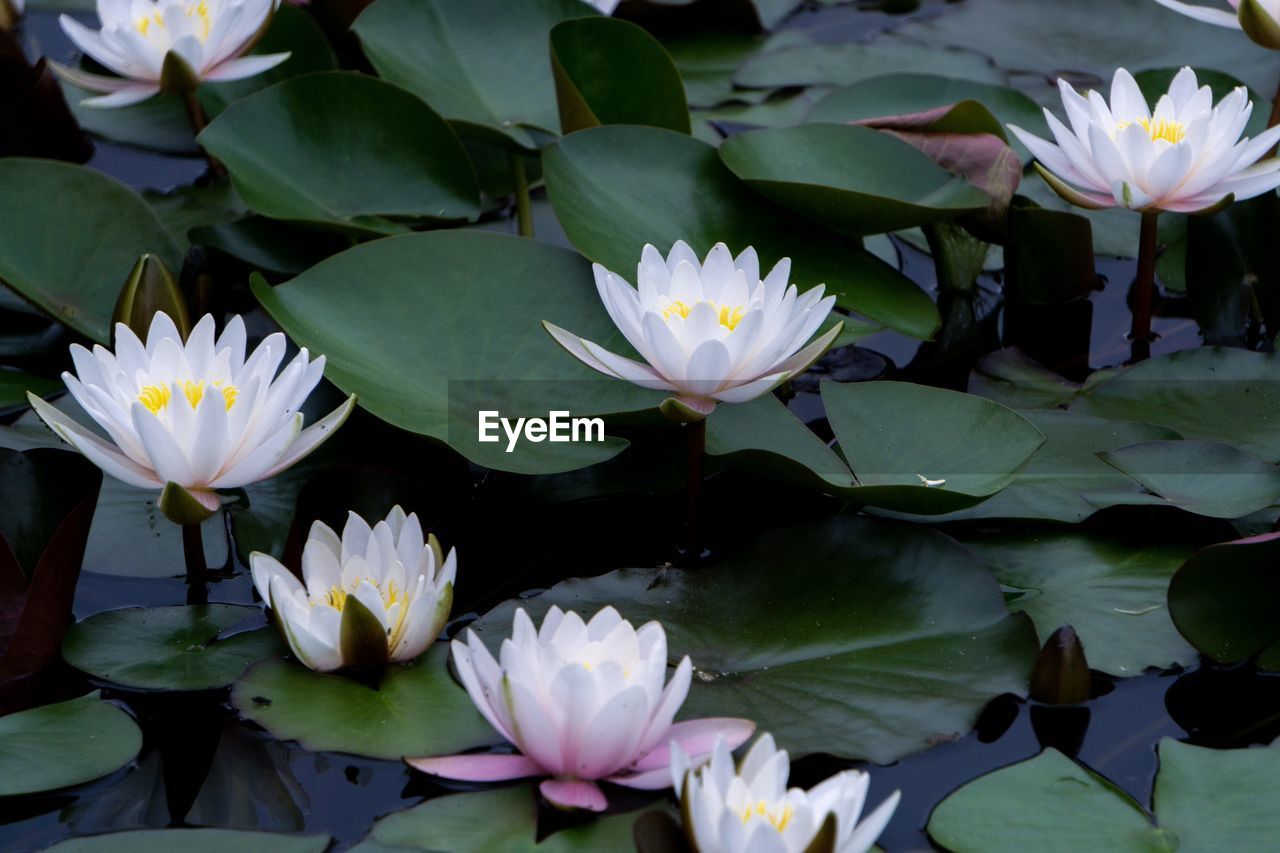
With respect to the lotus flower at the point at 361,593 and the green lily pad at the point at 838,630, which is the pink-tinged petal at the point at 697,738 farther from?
the lotus flower at the point at 361,593

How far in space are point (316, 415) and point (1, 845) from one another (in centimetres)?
77

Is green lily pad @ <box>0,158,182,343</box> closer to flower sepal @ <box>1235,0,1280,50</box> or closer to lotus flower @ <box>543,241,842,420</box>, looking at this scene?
lotus flower @ <box>543,241,842,420</box>

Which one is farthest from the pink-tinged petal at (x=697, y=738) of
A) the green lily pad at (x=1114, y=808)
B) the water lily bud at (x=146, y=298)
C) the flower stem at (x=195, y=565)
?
the water lily bud at (x=146, y=298)

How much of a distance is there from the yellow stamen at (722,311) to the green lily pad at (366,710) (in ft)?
1.76

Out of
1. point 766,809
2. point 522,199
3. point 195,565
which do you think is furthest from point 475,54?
point 766,809

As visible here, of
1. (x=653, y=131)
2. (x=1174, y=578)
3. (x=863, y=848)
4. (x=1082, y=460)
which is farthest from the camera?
(x=653, y=131)

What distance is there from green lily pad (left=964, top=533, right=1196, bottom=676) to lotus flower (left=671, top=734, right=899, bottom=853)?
0.53 meters

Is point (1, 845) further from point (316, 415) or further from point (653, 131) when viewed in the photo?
point (653, 131)

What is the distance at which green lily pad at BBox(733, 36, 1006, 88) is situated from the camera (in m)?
3.09

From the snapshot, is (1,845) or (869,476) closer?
(1,845)

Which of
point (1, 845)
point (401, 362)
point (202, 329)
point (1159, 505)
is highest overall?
point (202, 329)

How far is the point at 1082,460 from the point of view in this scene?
1.86 meters

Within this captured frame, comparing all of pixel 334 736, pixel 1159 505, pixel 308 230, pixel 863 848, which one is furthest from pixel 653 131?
pixel 863 848

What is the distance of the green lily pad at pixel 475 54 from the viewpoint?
2607 millimetres
